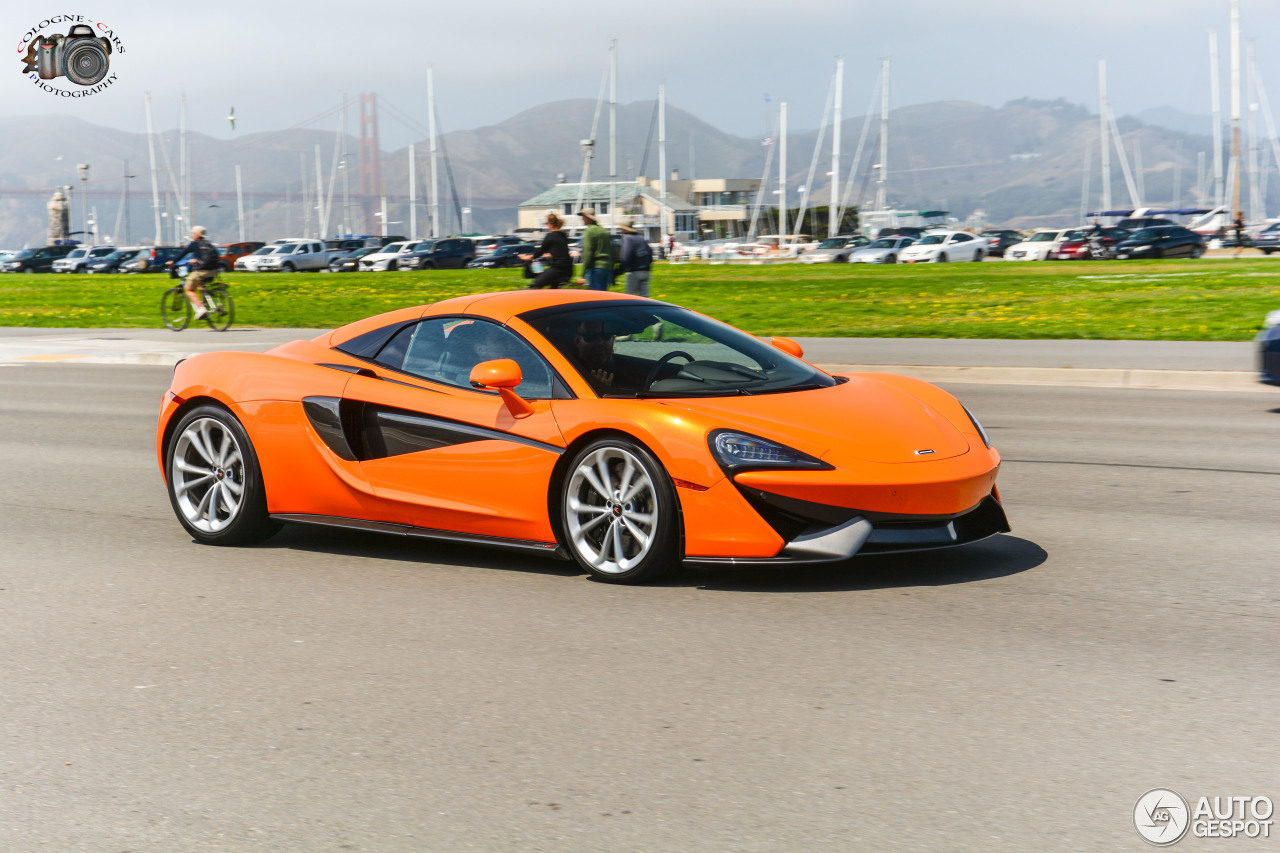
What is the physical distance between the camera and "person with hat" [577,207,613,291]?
63.3ft

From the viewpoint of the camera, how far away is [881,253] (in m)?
56.2

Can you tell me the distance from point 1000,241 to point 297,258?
32.4m

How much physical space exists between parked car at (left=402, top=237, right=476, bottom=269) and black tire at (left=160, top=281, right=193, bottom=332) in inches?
1623

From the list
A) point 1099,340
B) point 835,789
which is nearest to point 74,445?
point 835,789

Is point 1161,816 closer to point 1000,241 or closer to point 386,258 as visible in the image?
point 1000,241

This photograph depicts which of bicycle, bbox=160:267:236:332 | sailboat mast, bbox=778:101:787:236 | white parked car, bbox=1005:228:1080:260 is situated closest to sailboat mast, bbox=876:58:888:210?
sailboat mast, bbox=778:101:787:236

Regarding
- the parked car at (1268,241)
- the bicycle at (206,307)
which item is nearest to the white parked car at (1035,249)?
the parked car at (1268,241)

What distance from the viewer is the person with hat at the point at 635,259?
19.7 metres

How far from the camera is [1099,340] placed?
19047mm

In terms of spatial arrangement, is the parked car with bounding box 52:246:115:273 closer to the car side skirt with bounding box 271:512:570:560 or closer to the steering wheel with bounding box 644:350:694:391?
the car side skirt with bounding box 271:512:570:560

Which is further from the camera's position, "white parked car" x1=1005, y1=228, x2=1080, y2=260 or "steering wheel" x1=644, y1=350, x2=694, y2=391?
"white parked car" x1=1005, y1=228, x2=1080, y2=260

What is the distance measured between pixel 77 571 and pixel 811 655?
3.58 metres

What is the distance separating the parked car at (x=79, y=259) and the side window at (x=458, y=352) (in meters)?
71.2

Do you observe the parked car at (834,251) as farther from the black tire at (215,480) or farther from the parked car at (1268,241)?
the black tire at (215,480)
